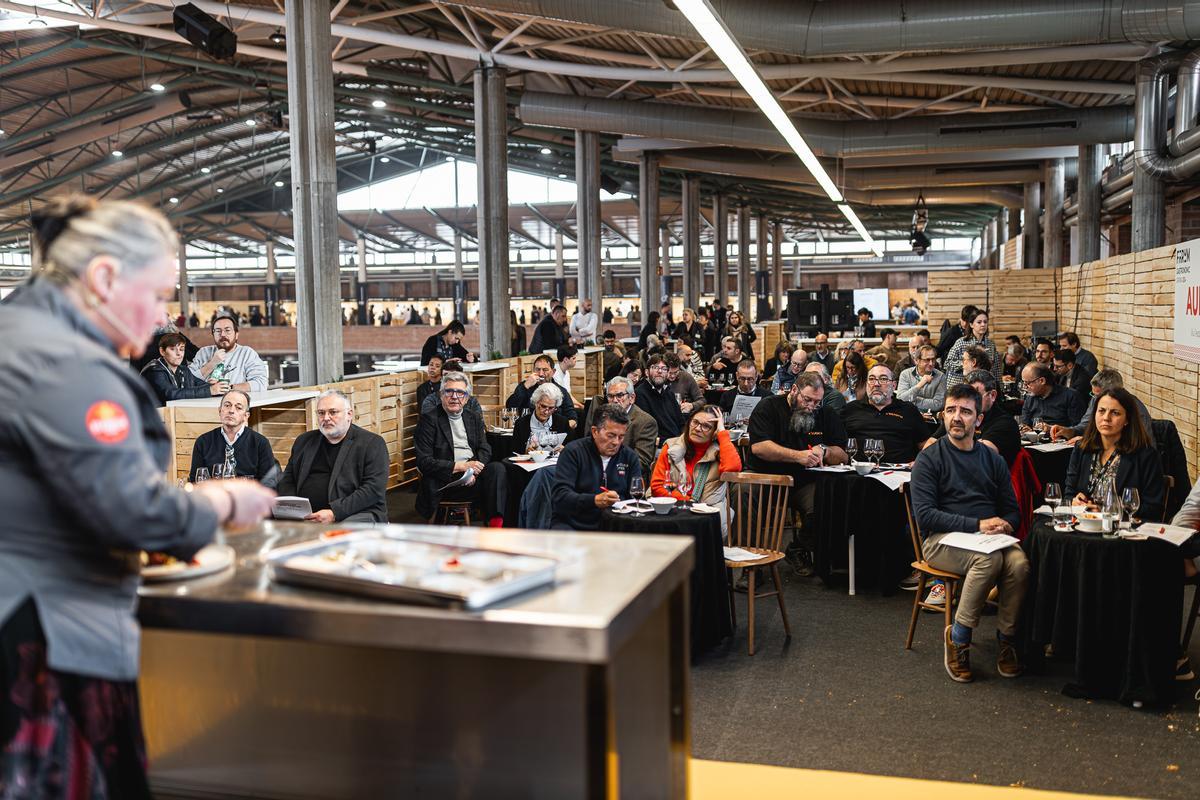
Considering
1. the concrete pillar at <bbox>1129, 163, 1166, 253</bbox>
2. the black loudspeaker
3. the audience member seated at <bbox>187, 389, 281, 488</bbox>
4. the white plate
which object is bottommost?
the audience member seated at <bbox>187, 389, 281, 488</bbox>

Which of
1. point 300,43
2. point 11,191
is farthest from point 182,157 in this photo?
point 300,43

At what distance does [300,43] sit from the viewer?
927cm

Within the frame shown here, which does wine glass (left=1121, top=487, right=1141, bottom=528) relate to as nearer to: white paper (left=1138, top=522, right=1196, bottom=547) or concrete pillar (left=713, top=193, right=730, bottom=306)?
white paper (left=1138, top=522, right=1196, bottom=547)

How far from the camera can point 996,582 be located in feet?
15.7

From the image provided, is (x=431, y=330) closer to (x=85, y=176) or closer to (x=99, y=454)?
(x=85, y=176)

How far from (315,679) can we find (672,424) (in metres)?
6.40

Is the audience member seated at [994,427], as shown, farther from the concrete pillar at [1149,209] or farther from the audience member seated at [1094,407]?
the concrete pillar at [1149,209]

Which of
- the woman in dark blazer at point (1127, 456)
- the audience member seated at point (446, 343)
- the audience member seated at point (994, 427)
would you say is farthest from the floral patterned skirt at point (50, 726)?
the audience member seated at point (446, 343)

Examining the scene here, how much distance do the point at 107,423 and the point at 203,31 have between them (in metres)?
11.0

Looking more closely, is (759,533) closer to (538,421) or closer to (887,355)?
(538,421)

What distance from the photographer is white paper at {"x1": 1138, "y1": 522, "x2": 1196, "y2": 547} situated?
4195 mm

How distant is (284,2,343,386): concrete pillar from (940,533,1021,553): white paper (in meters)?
6.33

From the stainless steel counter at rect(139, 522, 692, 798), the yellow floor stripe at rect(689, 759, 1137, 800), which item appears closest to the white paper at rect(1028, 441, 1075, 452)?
the yellow floor stripe at rect(689, 759, 1137, 800)

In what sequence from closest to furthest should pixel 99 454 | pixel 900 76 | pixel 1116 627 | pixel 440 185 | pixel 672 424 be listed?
pixel 99 454
pixel 1116 627
pixel 672 424
pixel 900 76
pixel 440 185
